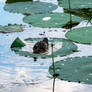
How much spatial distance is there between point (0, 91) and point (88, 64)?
45.2 inches

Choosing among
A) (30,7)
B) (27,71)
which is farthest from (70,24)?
(27,71)

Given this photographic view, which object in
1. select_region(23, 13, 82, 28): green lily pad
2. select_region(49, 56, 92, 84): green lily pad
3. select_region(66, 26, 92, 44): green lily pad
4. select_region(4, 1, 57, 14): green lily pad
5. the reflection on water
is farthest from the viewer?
select_region(4, 1, 57, 14): green lily pad

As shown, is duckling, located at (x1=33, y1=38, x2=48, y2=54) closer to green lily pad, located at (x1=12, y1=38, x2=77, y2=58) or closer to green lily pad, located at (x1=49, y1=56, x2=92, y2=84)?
green lily pad, located at (x1=12, y1=38, x2=77, y2=58)

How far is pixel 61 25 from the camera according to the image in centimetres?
663

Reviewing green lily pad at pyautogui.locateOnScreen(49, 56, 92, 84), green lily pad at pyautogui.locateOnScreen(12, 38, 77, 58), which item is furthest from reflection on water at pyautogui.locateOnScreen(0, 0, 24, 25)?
green lily pad at pyautogui.locateOnScreen(49, 56, 92, 84)

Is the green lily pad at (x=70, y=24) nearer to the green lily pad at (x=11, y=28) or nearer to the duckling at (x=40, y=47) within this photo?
the green lily pad at (x=11, y=28)

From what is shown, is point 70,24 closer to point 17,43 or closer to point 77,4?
point 77,4

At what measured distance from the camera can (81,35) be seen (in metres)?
5.98

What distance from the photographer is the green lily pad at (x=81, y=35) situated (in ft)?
18.9

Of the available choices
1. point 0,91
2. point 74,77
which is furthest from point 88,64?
point 0,91

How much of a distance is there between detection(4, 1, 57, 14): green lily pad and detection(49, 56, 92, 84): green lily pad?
2707 mm

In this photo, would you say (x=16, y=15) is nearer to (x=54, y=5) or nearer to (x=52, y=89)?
(x=54, y=5)

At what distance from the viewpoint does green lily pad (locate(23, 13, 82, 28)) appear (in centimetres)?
666

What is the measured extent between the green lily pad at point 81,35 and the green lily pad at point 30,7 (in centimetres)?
154
